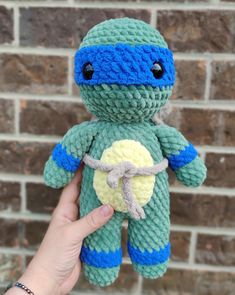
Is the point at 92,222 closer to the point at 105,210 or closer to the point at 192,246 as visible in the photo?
the point at 105,210

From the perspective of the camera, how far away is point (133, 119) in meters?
0.65

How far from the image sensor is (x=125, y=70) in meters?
0.59

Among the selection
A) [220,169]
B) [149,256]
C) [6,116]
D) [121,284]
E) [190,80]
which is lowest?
[121,284]

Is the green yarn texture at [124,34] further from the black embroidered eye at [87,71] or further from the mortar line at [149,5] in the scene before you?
the mortar line at [149,5]

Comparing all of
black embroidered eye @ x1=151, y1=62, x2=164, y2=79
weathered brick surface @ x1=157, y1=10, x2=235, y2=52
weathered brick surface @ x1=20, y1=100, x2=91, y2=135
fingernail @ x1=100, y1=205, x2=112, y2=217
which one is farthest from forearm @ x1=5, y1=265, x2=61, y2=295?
weathered brick surface @ x1=157, y1=10, x2=235, y2=52

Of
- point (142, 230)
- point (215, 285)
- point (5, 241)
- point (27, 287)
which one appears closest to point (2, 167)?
point (5, 241)

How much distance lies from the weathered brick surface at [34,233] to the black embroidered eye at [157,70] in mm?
548

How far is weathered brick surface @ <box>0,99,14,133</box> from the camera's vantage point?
0.93m

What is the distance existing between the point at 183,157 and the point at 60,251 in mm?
293

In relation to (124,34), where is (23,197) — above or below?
below

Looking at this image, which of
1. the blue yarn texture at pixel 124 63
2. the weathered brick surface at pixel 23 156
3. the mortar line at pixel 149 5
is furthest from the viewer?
the weathered brick surface at pixel 23 156

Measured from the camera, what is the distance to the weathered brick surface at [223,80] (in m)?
0.87

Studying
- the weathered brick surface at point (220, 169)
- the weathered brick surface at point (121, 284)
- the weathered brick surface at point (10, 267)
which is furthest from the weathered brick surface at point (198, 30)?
the weathered brick surface at point (10, 267)

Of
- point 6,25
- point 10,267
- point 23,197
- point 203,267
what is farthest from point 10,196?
point 203,267
